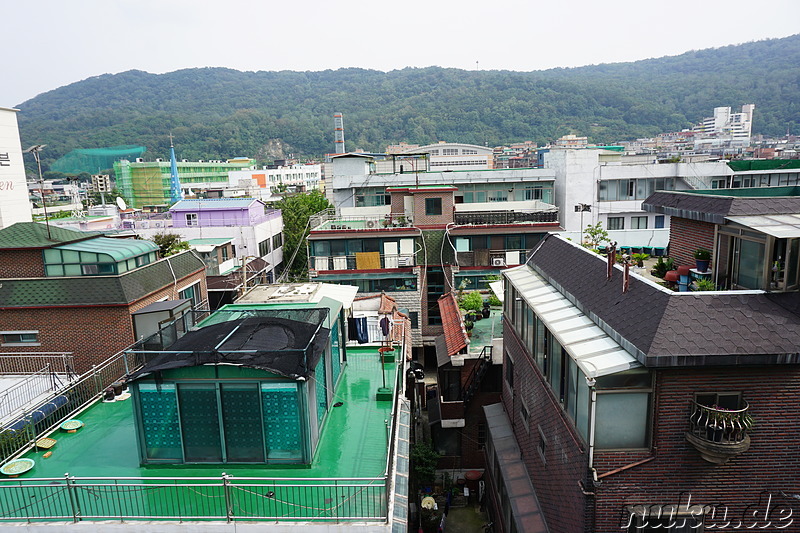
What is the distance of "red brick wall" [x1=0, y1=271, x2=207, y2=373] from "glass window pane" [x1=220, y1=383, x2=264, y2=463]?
9585 mm

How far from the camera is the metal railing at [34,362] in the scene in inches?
750

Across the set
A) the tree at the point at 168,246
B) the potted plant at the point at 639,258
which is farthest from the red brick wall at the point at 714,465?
the tree at the point at 168,246

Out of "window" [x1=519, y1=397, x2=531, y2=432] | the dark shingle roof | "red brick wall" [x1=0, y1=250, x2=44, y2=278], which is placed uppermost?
the dark shingle roof

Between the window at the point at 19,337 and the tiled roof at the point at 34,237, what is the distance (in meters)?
3.18

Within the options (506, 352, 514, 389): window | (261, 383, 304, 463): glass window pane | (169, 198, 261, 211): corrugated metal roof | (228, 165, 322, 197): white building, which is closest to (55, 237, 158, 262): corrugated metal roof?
(261, 383, 304, 463): glass window pane

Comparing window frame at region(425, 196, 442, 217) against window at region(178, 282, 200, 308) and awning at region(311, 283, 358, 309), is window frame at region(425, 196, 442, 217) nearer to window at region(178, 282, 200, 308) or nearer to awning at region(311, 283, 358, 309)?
awning at region(311, 283, 358, 309)

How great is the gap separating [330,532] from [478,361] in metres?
12.6

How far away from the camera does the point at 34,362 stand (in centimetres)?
1920

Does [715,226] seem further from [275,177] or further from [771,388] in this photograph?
[275,177]

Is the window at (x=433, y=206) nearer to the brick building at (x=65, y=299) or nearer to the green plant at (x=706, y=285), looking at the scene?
the brick building at (x=65, y=299)

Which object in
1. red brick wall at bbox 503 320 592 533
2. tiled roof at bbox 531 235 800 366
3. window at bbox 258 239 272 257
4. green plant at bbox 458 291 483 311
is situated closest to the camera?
tiled roof at bbox 531 235 800 366

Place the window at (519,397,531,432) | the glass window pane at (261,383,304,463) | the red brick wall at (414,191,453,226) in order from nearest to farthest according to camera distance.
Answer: the glass window pane at (261,383,304,463) → the window at (519,397,531,432) → the red brick wall at (414,191,453,226)

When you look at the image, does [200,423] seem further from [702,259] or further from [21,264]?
[21,264]

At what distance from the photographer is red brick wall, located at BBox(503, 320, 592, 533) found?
10.4m
